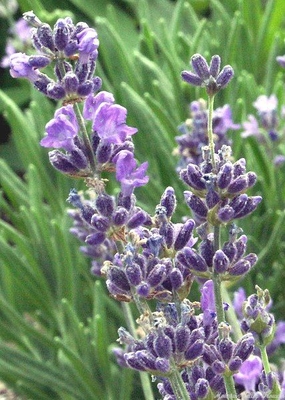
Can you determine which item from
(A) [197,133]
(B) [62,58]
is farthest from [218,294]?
(A) [197,133]

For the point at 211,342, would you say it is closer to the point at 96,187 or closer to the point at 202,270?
the point at 202,270

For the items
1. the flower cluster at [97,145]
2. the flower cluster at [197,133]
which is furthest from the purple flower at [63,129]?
the flower cluster at [197,133]

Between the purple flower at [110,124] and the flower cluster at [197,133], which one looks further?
the flower cluster at [197,133]

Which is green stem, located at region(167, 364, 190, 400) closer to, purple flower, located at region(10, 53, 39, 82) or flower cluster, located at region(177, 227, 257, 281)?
flower cluster, located at region(177, 227, 257, 281)

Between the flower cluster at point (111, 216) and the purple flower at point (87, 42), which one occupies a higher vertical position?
the purple flower at point (87, 42)

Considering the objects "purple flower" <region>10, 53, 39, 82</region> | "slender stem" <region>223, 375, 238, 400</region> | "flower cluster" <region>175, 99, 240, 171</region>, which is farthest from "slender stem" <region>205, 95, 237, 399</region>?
"flower cluster" <region>175, 99, 240, 171</region>

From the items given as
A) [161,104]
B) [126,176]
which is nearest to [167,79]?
[161,104]

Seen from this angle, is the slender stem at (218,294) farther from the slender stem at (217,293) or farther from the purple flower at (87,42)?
the purple flower at (87,42)

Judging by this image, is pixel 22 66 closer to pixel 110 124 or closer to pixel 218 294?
pixel 110 124
